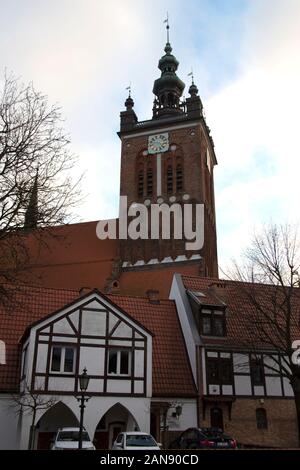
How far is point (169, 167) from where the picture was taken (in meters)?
44.5

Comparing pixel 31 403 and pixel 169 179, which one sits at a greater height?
pixel 169 179

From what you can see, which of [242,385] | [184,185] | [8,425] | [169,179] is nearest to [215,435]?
[242,385]

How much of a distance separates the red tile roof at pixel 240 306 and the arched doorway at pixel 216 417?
304cm

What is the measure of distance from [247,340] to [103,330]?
6.76 metres

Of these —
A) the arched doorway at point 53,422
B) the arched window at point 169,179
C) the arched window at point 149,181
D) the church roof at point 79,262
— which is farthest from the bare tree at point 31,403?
the arched window at point 149,181

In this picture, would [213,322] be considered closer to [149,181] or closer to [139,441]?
[139,441]

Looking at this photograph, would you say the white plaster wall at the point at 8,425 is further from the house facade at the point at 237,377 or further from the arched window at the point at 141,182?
the arched window at the point at 141,182

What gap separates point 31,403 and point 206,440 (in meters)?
7.06

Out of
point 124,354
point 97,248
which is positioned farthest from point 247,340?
point 97,248

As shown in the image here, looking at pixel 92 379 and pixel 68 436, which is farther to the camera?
pixel 92 379

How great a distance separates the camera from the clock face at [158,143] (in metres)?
45.5

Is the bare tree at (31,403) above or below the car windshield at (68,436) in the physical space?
above

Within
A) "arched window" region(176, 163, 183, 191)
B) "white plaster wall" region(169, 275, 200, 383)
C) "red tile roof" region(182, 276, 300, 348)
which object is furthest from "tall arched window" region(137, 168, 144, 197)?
"white plaster wall" region(169, 275, 200, 383)
